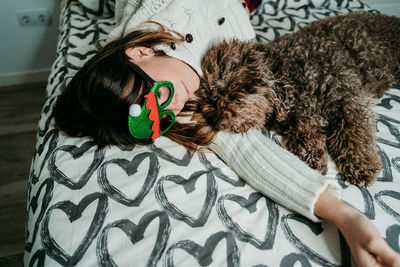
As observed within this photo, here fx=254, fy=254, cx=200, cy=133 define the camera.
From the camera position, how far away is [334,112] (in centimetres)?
117

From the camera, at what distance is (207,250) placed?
2.64 feet

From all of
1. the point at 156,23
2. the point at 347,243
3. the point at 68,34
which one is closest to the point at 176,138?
the point at 156,23

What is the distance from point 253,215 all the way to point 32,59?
2.76m

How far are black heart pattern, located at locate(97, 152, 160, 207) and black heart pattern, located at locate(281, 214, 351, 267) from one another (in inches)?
19.5

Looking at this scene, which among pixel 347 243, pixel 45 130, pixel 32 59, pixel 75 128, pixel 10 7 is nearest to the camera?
pixel 347 243

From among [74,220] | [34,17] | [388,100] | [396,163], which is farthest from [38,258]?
[34,17]

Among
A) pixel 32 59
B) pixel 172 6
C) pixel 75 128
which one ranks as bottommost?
pixel 32 59

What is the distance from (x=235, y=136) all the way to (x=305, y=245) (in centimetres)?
48

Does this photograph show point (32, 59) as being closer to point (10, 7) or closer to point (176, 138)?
point (10, 7)

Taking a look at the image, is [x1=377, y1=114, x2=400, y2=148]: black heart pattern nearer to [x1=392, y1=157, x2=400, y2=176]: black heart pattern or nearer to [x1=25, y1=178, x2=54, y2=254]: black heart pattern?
[x1=392, y1=157, x2=400, y2=176]: black heart pattern

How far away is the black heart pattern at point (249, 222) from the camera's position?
82 cm

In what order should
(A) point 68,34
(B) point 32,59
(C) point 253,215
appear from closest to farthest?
1. (C) point 253,215
2. (A) point 68,34
3. (B) point 32,59

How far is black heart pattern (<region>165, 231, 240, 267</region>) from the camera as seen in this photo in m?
0.78

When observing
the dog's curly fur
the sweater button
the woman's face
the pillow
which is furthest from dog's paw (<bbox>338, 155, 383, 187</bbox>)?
the pillow
